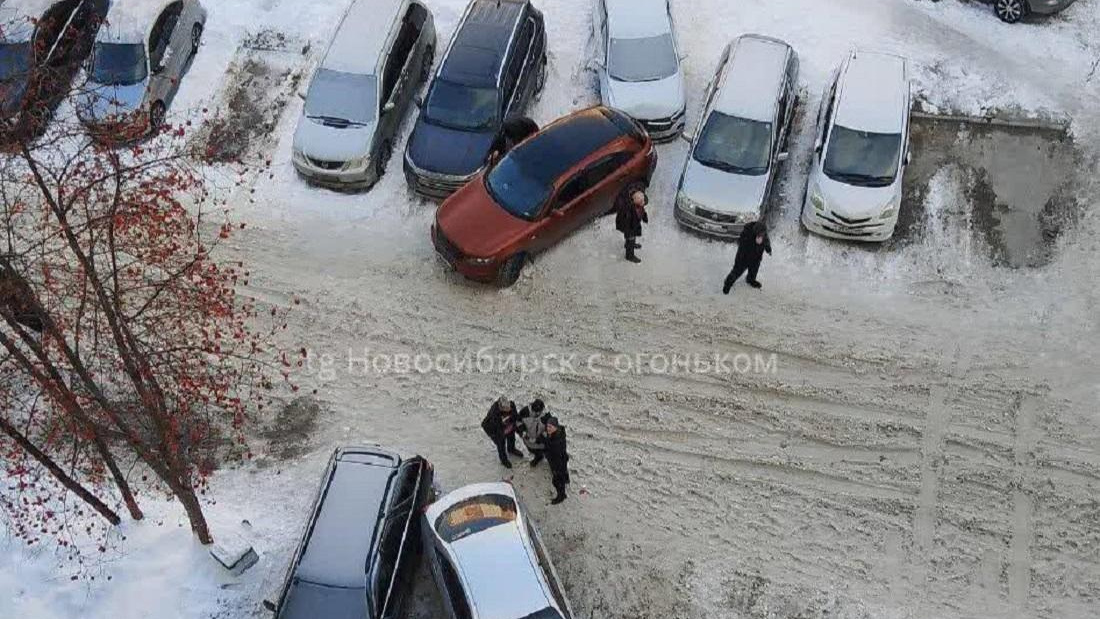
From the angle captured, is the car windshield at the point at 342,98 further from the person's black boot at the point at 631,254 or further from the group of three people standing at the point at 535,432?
the group of three people standing at the point at 535,432

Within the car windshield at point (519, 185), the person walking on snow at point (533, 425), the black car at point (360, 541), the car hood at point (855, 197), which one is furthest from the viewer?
the car hood at point (855, 197)

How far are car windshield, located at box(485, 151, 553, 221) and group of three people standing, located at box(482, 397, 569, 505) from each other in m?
3.17

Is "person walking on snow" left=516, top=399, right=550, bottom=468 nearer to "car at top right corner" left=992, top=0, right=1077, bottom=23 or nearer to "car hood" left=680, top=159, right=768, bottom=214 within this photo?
"car hood" left=680, top=159, right=768, bottom=214

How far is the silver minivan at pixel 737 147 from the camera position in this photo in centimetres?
1461

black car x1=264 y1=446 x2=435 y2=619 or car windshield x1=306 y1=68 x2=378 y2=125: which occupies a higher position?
car windshield x1=306 y1=68 x2=378 y2=125

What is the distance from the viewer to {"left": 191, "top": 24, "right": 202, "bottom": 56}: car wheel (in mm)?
17422

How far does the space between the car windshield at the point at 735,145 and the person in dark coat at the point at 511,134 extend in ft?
8.27

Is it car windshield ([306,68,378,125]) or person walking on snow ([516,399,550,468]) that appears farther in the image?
car windshield ([306,68,378,125])

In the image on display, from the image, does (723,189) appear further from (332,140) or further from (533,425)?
(332,140)

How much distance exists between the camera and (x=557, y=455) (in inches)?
472

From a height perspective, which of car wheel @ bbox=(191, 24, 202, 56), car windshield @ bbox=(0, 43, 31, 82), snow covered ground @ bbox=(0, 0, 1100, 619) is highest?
car windshield @ bbox=(0, 43, 31, 82)

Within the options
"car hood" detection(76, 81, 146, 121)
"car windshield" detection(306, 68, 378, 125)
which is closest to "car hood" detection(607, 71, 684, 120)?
"car windshield" detection(306, 68, 378, 125)

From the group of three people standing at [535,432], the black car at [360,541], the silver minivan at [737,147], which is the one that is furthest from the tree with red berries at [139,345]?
the silver minivan at [737,147]

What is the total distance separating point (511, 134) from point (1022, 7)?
918 cm
